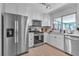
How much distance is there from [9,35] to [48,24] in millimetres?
4349

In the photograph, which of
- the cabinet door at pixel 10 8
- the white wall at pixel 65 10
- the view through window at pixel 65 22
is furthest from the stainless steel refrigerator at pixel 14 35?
the view through window at pixel 65 22

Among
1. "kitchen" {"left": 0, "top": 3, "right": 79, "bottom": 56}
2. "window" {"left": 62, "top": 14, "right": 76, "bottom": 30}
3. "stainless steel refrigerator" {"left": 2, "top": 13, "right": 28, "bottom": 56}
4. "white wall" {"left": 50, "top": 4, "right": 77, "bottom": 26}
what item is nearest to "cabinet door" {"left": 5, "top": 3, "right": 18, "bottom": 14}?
"kitchen" {"left": 0, "top": 3, "right": 79, "bottom": 56}

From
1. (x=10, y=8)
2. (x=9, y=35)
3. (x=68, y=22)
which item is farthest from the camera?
(x=68, y=22)

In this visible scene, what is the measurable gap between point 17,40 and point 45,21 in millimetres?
3855

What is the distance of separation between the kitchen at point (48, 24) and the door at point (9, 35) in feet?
0.16

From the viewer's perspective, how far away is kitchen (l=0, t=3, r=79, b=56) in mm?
3817

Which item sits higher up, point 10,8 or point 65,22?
point 10,8

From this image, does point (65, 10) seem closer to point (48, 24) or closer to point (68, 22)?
point (68, 22)

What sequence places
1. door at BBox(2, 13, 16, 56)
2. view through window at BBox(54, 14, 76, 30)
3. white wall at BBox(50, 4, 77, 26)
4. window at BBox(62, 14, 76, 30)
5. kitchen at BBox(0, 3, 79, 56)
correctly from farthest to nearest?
window at BBox(62, 14, 76, 30), view through window at BBox(54, 14, 76, 30), white wall at BBox(50, 4, 77, 26), kitchen at BBox(0, 3, 79, 56), door at BBox(2, 13, 16, 56)

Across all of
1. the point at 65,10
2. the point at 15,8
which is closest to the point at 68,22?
the point at 65,10

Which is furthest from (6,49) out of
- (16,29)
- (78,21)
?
(78,21)

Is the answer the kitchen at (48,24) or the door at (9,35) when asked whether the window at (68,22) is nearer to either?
the kitchen at (48,24)

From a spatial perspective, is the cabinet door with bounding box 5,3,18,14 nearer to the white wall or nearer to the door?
the door

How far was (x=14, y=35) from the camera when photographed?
349cm
